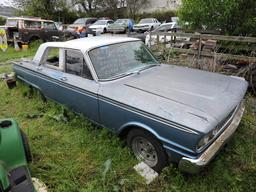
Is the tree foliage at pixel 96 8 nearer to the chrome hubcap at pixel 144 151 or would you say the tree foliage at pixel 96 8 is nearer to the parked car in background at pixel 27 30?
the parked car in background at pixel 27 30

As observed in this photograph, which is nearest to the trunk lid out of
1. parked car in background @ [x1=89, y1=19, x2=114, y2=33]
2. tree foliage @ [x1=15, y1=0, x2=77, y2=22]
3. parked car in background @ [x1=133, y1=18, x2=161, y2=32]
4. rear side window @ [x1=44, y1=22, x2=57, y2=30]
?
rear side window @ [x1=44, y1=22, x2=57, y2=30]

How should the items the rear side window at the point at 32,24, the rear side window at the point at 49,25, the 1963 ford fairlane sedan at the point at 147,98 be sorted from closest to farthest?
the 1963 ford fairlane sedan at the point at 147,98, the rear side window at the point at 32,24, the rear side window at the point at 49,25

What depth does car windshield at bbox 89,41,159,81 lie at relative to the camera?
351 centimetres

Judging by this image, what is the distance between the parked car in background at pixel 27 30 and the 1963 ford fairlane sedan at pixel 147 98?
10.3m

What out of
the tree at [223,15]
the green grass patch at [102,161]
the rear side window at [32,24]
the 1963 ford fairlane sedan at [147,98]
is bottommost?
the green grass patch at [102,161]

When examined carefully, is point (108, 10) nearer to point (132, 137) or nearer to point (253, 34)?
point (253, 34)

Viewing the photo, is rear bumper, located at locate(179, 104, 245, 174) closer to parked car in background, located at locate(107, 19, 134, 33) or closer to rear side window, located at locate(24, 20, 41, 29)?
rear side window, located at locate(24, 20, 41, 29)

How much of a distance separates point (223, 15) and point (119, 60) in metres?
4.50

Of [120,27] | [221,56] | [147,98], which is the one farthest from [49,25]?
[147,98]

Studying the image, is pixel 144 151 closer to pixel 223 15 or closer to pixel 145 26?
pixel 223 15

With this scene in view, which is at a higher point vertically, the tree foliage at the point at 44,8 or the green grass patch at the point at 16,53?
the tree foliage at the point at 44,8

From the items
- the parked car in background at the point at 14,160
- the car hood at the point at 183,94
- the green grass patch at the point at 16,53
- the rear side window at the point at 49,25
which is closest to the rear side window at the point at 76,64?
the car hood at the point at 183,94

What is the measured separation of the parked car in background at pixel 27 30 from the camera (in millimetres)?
13336

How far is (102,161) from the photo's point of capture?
3268 millimetres
